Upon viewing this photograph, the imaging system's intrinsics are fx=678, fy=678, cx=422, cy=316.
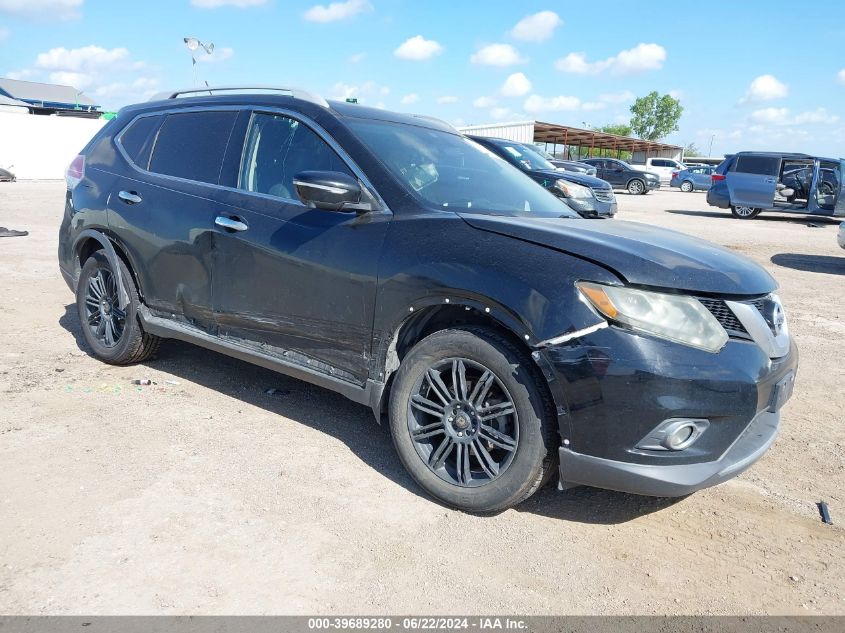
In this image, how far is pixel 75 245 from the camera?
16.5 feet

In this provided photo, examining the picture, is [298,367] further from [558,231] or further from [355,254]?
[558,231]

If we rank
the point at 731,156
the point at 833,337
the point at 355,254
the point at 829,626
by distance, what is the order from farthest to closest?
the point at 731,156, the point at 833,337, the point at 355,254, the point at 829,626

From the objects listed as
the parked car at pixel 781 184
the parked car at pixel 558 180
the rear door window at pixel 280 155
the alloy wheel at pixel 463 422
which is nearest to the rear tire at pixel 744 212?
the parked car at pixel 781 184

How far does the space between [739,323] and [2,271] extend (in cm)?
832

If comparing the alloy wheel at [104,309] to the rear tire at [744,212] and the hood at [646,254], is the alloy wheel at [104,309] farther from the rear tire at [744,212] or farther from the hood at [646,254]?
the rear tire at [744,212]

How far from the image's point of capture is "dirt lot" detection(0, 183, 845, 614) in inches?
99.5

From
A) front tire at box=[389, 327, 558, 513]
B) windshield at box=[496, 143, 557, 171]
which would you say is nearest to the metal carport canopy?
windshield at box=[496, 143, 557, 171]

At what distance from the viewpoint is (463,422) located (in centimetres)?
304

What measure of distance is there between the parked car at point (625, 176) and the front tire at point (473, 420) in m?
29.8

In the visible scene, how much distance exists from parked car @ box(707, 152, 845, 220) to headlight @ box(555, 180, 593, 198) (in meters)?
8.81

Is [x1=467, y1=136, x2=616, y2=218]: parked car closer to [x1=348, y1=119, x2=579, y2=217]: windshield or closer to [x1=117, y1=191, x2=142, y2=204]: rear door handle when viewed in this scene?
[x1=348, y1=119, x2=579, y2=217]: windshield

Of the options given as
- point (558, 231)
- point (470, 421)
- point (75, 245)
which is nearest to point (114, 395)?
point (75, 245)

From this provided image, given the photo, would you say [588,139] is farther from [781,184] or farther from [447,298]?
[447,298]

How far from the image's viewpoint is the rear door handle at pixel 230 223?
3.80 m
